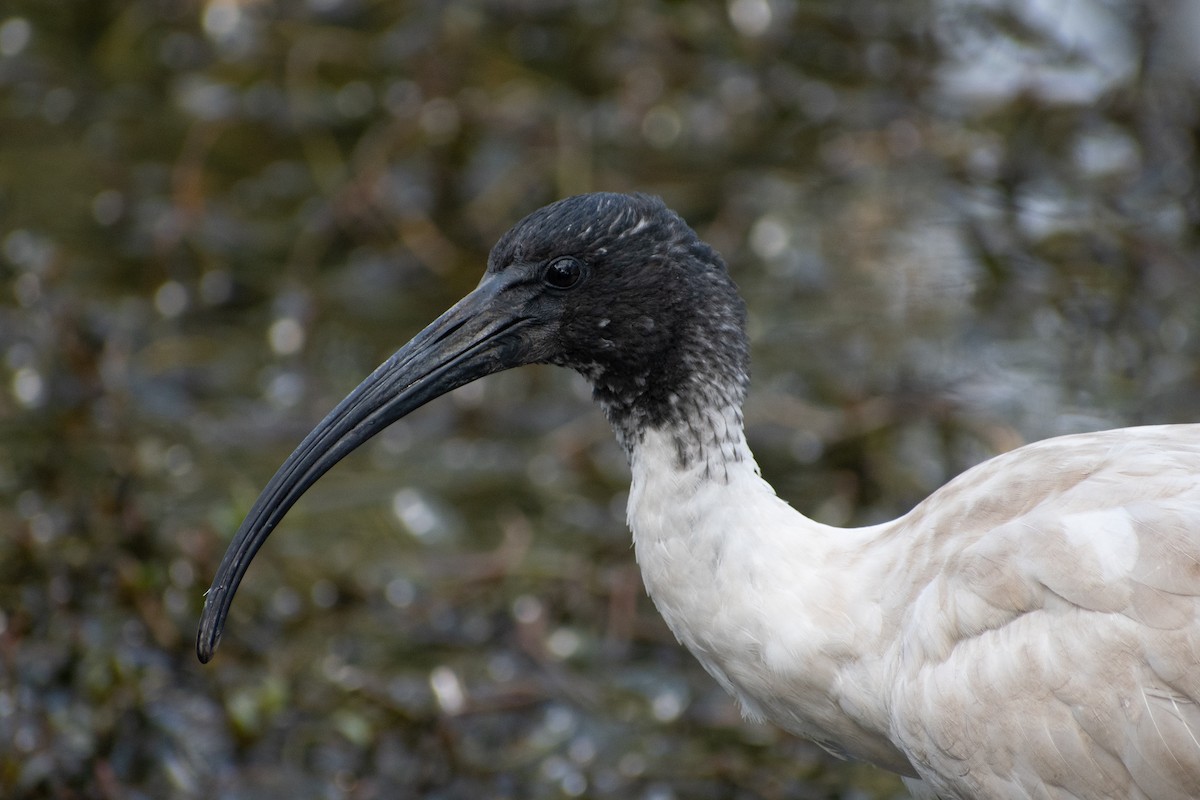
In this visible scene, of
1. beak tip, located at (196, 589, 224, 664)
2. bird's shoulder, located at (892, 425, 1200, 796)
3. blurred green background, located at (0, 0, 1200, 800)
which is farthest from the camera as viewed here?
blurred green background, located at (0, 0, 1200, 800)

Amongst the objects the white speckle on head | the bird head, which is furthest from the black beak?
the white speckle on head

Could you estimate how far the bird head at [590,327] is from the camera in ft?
12.0

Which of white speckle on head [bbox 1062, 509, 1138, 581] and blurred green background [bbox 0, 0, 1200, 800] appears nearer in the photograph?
white speckle on head [bbox 1062, 509, 1138, 581]

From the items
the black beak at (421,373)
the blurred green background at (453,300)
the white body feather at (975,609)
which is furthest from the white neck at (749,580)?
the blurred green background at (453,300)

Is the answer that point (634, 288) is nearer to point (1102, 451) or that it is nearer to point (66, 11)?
point (1102, 451)

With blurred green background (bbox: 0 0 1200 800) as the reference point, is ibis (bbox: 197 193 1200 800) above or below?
above

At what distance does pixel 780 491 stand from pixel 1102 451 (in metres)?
2.91

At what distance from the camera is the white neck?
3609 mm

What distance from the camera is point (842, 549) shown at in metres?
3.75

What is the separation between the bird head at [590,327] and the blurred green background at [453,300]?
160 centimetres

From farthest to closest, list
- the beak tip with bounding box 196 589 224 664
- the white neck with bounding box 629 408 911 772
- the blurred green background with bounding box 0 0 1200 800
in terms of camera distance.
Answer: the blurred green background with bounding box 0 0 1200 800 → the beak tip with bounding box 196 589 224 664 → the white neck with bounding box 629 408 911 772

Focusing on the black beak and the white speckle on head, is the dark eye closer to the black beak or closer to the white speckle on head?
the black beak

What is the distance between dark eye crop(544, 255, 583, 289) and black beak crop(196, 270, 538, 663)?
3.0 inches

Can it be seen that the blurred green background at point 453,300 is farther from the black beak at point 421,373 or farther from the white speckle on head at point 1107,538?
the white speckle on head at point 1107,538
